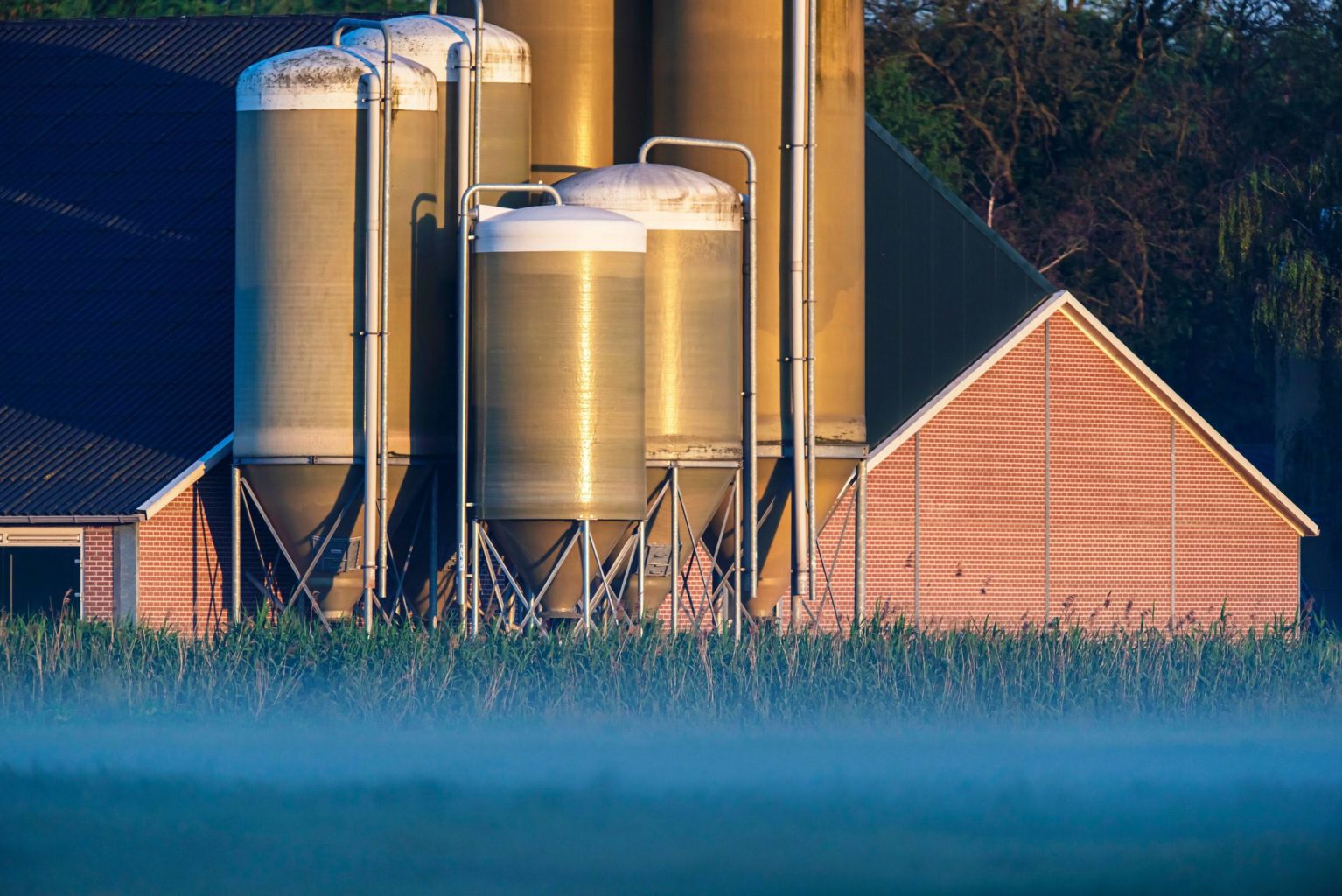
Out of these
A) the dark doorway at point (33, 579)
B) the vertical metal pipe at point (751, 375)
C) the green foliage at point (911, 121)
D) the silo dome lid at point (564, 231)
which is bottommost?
the dark doorway at point (33, 579)

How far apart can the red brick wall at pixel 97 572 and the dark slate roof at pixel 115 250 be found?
377 mm

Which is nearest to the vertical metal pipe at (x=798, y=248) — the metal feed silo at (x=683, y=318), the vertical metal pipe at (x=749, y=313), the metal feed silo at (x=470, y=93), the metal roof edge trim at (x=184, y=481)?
the vertical metal pipe at (x=749, y=313)

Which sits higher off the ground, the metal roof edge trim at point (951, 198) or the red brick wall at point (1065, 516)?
the metal roof edge trim at point (951, 198)

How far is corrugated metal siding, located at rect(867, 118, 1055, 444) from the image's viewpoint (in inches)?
1325

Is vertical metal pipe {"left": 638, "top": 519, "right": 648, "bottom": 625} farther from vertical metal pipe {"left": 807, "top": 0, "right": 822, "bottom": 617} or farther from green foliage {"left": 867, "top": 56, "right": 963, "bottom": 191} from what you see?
green foliage {"left": 867, "top": 56, "right": 963, "bottom": 191}

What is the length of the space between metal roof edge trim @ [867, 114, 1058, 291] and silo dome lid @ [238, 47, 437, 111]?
859 cm

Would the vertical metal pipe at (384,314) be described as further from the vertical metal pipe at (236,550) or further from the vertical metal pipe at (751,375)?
the vertical metal pipe at (751,375)

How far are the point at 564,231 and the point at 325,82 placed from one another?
3392 millimetres

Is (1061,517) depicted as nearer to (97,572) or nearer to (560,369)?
(560,369)

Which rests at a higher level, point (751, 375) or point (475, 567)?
point (751, 375)

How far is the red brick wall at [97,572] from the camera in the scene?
28.9m

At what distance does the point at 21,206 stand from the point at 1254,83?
1100 inches

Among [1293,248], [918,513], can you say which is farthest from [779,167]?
[1293,248]

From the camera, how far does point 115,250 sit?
3250 cm
